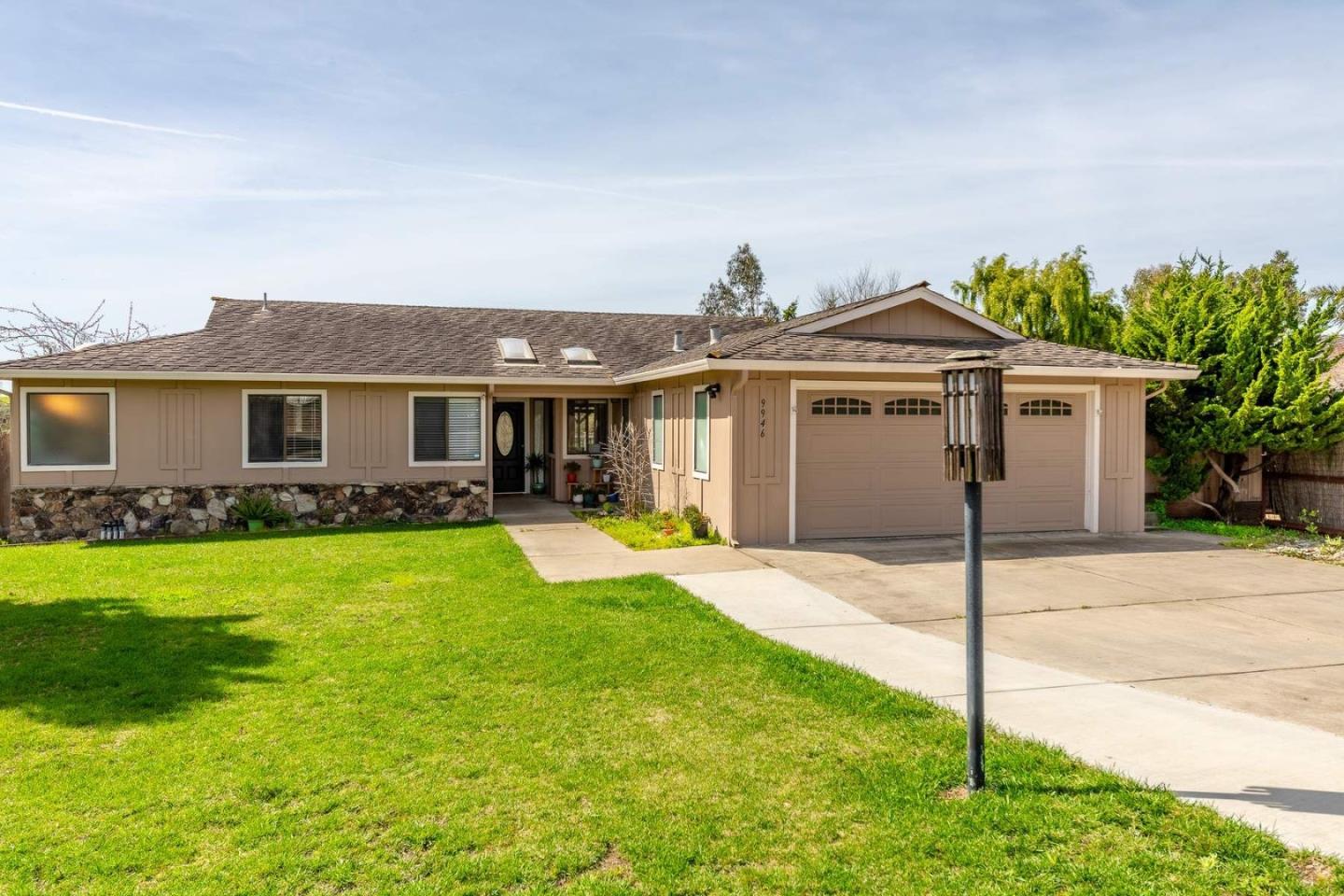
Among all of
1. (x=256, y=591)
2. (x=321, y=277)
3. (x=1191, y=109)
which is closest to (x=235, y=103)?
(x=256, y=591)

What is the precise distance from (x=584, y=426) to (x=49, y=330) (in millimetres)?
21080

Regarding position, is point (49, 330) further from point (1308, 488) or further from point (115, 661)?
point (1308, 488)

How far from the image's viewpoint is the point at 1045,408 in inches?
465

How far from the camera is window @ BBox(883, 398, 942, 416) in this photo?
37.0 feet

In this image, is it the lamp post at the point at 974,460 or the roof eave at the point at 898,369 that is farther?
the roof eave at the point at 898,369

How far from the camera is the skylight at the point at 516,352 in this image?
15.4m

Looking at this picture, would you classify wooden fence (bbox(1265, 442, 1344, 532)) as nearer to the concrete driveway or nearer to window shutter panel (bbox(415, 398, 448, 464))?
the concrete driveway

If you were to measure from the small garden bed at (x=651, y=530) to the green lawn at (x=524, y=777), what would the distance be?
442 cm

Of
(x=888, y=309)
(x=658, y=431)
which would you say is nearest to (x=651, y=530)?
(x=658, y=431)

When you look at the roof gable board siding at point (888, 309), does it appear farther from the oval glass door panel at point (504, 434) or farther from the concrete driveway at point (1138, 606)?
the oval glass door panel at point (504, 434)

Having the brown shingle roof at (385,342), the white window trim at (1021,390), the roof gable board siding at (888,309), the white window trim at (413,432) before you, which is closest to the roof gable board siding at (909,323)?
the roof gable board siding at (888,309)

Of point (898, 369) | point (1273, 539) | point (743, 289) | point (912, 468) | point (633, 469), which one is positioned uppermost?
point (743, 289)

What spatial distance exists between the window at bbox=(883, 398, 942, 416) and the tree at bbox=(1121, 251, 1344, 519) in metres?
4.62

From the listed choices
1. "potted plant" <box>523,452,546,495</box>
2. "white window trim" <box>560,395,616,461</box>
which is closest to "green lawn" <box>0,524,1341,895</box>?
"white window trim" <box>560,395,616,461</box>
